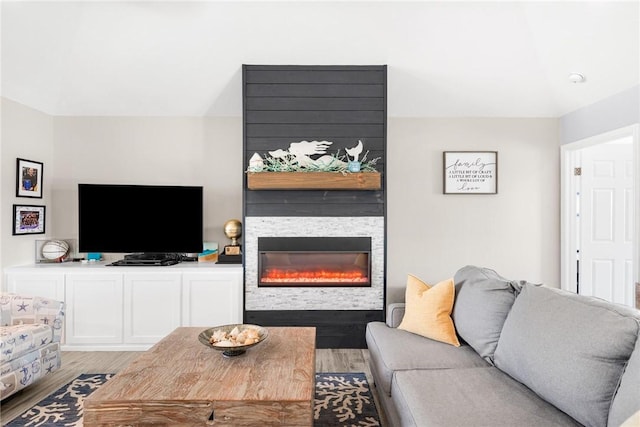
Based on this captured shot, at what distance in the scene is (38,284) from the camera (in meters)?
3.59

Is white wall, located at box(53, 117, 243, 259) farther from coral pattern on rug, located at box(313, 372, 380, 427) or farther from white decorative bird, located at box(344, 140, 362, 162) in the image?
coral pattern on rug, located at box(313, 372, 380, 427)

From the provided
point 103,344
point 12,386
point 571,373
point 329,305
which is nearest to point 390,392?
point 571,373

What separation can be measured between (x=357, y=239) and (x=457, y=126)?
5.57ft

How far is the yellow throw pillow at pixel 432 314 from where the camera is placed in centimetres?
254

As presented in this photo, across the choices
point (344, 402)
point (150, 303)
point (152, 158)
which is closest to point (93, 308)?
point (150, 303)

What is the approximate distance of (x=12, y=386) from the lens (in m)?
2.54

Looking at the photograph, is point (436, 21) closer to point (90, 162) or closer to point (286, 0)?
point (286, 0)

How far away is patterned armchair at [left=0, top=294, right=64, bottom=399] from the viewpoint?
2.51 m

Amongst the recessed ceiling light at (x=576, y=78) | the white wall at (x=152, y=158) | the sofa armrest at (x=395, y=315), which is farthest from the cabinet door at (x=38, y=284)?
the recessed ceiling light at (x=576, y=78)

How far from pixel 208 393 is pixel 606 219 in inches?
160

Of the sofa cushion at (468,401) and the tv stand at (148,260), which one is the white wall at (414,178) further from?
the sofa cushion at (468,401)

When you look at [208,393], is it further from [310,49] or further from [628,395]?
[310,49]

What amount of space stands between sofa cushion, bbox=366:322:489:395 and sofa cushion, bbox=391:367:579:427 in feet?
0.37

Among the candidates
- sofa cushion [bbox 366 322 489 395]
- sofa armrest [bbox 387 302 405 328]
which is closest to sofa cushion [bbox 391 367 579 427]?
sofa cushion [bbox 366 322 489 395]
